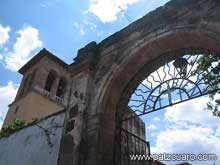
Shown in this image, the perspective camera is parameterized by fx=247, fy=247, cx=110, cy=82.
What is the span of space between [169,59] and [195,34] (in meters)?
0.84

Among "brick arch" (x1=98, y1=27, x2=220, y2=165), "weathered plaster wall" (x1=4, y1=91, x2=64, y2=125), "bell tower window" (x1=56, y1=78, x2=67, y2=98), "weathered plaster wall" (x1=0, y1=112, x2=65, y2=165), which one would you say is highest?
"bell tower window" (x1=56, y1=78, x2=67, y2=98)

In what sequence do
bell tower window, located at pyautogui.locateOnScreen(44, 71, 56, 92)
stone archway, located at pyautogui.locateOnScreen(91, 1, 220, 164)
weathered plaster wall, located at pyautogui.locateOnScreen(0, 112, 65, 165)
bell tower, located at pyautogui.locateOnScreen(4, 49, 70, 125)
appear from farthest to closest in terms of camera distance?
1. bell tower window, located at pyautogui.locateOnScreen(44, 71, 56, 92)
2. bell tower, located at pyautogui.locateOnScreen(4, 49, 70, 125)
3. weathered plaster wall, located at pyautogui.locateOnScreen(0, 112, 65, 165)
4. stone archway, located at pyautogui.locateOnScreen(91, 1, 220, 164)

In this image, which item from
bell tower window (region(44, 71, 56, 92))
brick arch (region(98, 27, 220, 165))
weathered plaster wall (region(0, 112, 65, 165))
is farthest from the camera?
bell tower window (region(44, 71, 56, 92))

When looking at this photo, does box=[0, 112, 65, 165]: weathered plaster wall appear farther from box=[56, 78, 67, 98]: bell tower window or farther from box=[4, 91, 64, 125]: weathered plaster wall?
box=[56, 78, 67, 98]: bell tower window

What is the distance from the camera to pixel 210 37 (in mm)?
3590

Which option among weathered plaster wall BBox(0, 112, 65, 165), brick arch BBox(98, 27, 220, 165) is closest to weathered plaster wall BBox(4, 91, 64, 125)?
weathered plaster wall BBox(0, 112, 65, 165)

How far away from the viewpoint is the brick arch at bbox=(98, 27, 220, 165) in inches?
153

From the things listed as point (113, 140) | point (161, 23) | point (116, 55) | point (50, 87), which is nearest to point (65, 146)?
point (113, 140)

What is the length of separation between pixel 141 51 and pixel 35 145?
3.06 metres

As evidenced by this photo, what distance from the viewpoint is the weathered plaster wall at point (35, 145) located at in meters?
4.71

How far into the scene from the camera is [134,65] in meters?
4.57

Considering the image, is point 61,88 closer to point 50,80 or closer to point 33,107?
point 50,80

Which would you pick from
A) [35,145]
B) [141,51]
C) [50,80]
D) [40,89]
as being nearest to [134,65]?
[141,51]

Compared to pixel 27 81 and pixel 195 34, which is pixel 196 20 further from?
pixel 27 81
